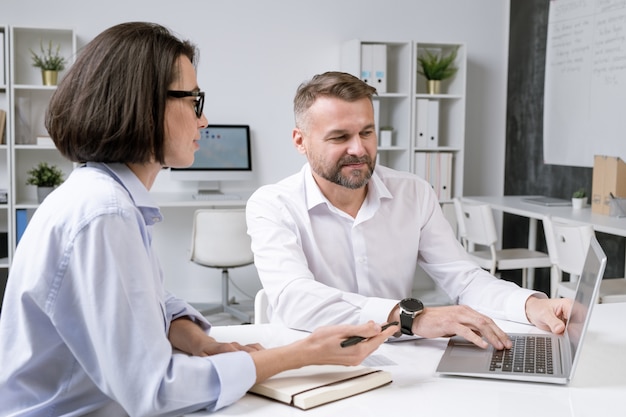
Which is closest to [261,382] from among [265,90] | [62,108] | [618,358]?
[62,108]

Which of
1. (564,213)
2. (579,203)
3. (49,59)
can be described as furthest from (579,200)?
(49,59)

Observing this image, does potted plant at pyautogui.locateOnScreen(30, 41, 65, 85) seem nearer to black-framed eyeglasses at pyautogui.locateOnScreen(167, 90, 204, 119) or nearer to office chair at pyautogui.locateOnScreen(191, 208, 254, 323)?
office chair at pyautogui.locateOnScreen(191, 208, 254, 323)

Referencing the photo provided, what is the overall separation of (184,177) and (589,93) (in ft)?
8.96

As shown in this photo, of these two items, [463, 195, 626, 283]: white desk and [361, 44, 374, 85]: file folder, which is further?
[361, 44, 374, 85]: file folder

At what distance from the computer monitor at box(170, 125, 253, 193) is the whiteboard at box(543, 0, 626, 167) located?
2.11m

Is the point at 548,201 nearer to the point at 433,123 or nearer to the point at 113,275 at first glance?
the point at 433,123

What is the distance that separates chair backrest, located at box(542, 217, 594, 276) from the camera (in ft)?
11.2

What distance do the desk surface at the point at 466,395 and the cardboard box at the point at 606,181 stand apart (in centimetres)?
277

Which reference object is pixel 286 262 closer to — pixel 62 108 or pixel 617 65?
pixel 62 108

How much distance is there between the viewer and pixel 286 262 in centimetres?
191

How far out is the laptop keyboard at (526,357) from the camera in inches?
54.8

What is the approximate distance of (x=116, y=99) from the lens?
123cm

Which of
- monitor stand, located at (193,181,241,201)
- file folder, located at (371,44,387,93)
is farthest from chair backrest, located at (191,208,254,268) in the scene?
file folder, located at (371,44,387,93)

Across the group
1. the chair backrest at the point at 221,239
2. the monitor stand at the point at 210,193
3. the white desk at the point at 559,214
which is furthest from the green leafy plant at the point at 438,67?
the chair backrest at the point at 221,239
